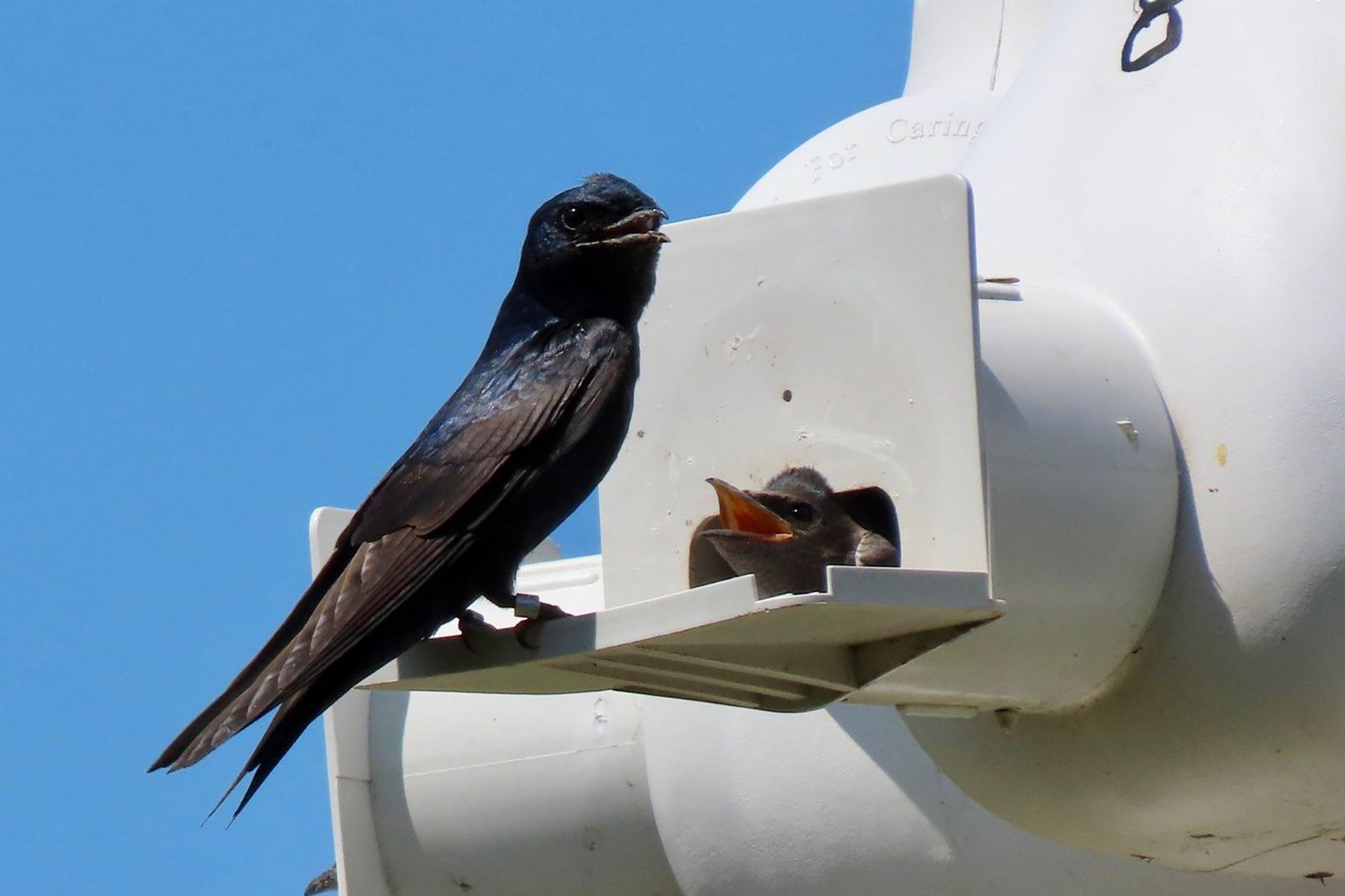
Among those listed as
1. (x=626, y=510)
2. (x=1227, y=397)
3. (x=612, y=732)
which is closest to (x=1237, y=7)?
(x=1227, y=397)

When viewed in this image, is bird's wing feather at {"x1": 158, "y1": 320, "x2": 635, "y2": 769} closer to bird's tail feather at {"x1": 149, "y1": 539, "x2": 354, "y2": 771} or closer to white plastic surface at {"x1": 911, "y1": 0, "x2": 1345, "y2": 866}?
bird's tail feather at {"x1": 149, "y1": 539, "x2": 354, "y2": 771}

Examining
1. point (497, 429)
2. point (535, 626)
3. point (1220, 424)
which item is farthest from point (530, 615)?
point (1220, 424)

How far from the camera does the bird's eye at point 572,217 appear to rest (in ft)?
14.3

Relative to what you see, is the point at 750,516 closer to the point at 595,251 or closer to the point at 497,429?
the point at 497,429

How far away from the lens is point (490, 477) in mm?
3877

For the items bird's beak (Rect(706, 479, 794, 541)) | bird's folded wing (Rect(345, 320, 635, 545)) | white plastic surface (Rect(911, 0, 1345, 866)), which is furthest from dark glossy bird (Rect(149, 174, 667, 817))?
white plastic surface (Rect(911, 0, 1345, 866))

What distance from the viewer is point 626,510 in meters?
4.20

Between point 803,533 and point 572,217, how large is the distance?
2.97 feet

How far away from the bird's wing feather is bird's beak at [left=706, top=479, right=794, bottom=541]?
0.91 ft

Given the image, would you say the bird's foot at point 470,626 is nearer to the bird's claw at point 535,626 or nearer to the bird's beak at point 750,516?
the bird's claw at point 535,626

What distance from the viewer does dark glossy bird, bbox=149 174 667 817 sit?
3512mm

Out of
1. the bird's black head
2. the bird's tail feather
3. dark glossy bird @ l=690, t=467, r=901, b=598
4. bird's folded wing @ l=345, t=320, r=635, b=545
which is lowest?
the bird's tail feather

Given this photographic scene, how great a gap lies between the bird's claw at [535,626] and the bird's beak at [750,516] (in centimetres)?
34

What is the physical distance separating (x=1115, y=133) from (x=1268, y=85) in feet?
0.95
